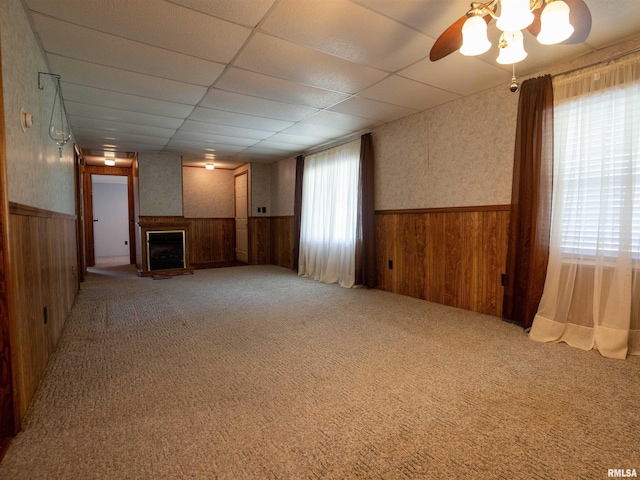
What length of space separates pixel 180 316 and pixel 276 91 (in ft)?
8.59

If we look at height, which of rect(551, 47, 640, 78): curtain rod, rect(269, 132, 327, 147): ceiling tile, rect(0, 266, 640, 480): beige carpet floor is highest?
rect(269, 132, 327, 147): ceiling tile

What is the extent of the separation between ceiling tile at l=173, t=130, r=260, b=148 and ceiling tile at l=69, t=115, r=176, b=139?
0.16 metres

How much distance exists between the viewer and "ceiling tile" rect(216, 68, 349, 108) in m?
3.03

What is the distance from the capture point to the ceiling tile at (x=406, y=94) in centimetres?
319

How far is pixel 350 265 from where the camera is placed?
5.11 meters

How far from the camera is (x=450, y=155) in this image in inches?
148

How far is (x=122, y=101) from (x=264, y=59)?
6.42ft

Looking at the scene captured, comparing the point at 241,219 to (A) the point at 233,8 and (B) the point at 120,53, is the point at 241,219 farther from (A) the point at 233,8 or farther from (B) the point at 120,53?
(A) the point at 233,8

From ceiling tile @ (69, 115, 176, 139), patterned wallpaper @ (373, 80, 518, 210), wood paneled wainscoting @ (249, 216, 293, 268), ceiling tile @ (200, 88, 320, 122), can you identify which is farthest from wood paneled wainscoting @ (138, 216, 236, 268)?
patterned wallpaper @ (373, 80, 518, 210)

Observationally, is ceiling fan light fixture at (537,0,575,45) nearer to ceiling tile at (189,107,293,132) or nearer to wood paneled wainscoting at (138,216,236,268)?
ceiling tile at (189,107,293,132)

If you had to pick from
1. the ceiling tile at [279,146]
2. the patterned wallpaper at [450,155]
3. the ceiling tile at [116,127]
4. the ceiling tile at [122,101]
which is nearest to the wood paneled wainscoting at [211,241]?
the ceiling tile at [279,146]

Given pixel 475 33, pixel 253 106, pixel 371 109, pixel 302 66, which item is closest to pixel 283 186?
pixel 253 106

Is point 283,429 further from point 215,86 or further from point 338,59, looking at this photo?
point 215,86

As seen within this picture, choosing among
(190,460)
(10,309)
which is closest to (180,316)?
(10,309)
